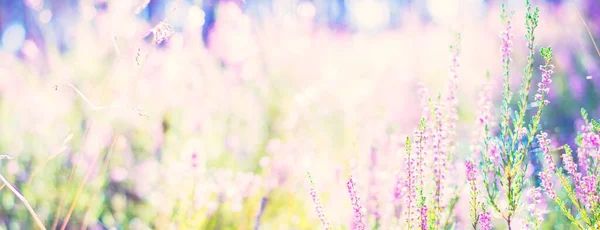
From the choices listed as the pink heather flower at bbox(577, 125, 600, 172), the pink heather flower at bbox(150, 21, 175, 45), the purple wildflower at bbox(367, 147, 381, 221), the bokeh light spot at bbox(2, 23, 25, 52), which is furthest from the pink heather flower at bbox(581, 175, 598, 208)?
the bokeh light spot at bbox(2, 23, 25, 52)

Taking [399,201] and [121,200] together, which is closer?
[399,201]

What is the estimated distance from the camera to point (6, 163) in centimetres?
214

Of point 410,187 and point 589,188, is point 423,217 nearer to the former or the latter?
point 410,187

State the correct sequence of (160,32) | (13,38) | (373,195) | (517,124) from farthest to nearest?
(13,38)
(373,195)
(160,32)
(517,124)

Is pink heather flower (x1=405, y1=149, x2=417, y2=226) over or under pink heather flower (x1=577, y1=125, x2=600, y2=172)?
under

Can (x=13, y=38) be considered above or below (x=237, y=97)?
above

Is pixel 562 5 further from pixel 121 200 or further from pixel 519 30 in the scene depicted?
pixel 121 200

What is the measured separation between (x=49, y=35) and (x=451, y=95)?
6.41 feet

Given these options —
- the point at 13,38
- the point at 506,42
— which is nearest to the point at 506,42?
the point at 506,42

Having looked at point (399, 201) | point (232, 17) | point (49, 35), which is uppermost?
point (232, 17)

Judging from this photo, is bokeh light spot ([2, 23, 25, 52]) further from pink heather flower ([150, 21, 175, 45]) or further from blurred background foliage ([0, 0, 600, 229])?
pink heather flower ([150, 21, 175, 45])

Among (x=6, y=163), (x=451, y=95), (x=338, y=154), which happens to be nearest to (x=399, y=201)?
(x=451, y=95)

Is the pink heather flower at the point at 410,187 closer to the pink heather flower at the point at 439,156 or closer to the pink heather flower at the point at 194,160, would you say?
the pink heather flower at the point at 439,156

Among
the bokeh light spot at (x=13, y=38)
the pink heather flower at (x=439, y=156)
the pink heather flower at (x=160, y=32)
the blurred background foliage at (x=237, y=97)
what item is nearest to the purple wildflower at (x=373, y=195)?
the blurred background foliage at (x=237, y=97)
